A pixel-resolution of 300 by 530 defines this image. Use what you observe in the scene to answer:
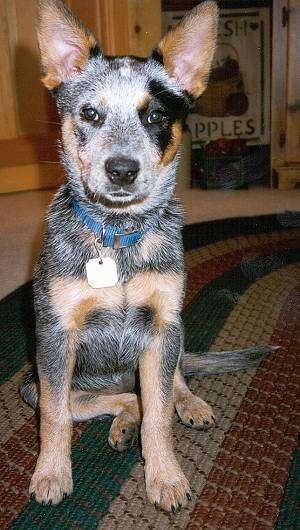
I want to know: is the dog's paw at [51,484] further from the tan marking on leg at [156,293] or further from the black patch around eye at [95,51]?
the black patch around eye at [95,51]

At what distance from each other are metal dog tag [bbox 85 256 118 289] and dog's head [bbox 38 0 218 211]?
0.61ft

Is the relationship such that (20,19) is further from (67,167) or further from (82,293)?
(82,293)

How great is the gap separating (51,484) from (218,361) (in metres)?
0.81

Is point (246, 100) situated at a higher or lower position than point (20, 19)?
lower

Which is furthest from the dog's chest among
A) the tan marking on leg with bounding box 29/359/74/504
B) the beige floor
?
the beige floor

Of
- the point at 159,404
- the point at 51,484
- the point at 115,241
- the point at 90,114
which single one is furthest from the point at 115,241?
the point at 51,484

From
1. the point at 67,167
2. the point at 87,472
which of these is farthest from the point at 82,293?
the point at 87,472

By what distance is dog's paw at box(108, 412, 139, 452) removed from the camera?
1.78 metres

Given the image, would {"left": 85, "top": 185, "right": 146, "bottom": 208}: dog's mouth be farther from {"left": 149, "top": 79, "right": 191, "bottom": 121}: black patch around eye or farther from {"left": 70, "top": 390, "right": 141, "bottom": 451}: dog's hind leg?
{"left": 70, "top": 390, "right": 141, "bottom": 451}: dog's hind leg

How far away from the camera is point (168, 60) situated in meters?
1.80

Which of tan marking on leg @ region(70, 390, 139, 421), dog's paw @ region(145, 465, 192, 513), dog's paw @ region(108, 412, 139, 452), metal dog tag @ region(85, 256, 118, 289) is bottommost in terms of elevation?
dog's paw @ region(145, 465, 192, 513)

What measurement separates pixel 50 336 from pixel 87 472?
1.45ft

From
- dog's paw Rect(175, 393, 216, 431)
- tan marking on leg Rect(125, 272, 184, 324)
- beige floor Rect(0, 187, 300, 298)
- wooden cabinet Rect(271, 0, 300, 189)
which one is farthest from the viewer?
wooden cabinet Rect(271, 0, 300, 189)

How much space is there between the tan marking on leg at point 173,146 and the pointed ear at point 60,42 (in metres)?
0.36
